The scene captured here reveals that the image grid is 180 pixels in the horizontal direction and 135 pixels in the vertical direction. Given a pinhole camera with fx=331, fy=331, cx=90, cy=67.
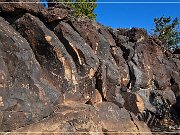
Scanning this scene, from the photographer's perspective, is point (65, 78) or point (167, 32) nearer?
point (65, 78)

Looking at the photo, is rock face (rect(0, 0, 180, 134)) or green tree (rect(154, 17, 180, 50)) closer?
rock face (rect(0, 0, 180, 134))

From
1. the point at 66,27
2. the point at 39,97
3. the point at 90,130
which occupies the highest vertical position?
the point at 66,27

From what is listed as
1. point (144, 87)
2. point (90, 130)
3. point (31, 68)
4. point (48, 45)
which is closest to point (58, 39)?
point (48, 45)

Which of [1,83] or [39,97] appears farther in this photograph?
[39,97]

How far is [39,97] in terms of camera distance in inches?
510

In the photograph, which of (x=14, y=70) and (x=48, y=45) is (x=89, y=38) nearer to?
(x=48, y=45)

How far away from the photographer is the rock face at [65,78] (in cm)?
1245

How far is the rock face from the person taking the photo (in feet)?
40.9

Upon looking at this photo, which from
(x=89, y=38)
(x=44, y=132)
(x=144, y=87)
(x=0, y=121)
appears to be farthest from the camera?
(x=144, y=87)

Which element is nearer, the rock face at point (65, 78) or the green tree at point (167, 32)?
the rock face at point (65, 78)

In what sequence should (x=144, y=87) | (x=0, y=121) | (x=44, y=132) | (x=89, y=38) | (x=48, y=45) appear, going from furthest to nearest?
(x=144, y=87) < (x=89, y=38) < (x=48, y=45) < (x=44, y=132) < (x=0, y=121)

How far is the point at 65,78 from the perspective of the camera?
14672 mm

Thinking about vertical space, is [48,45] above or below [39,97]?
above

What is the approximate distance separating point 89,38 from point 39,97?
19.7 ft
